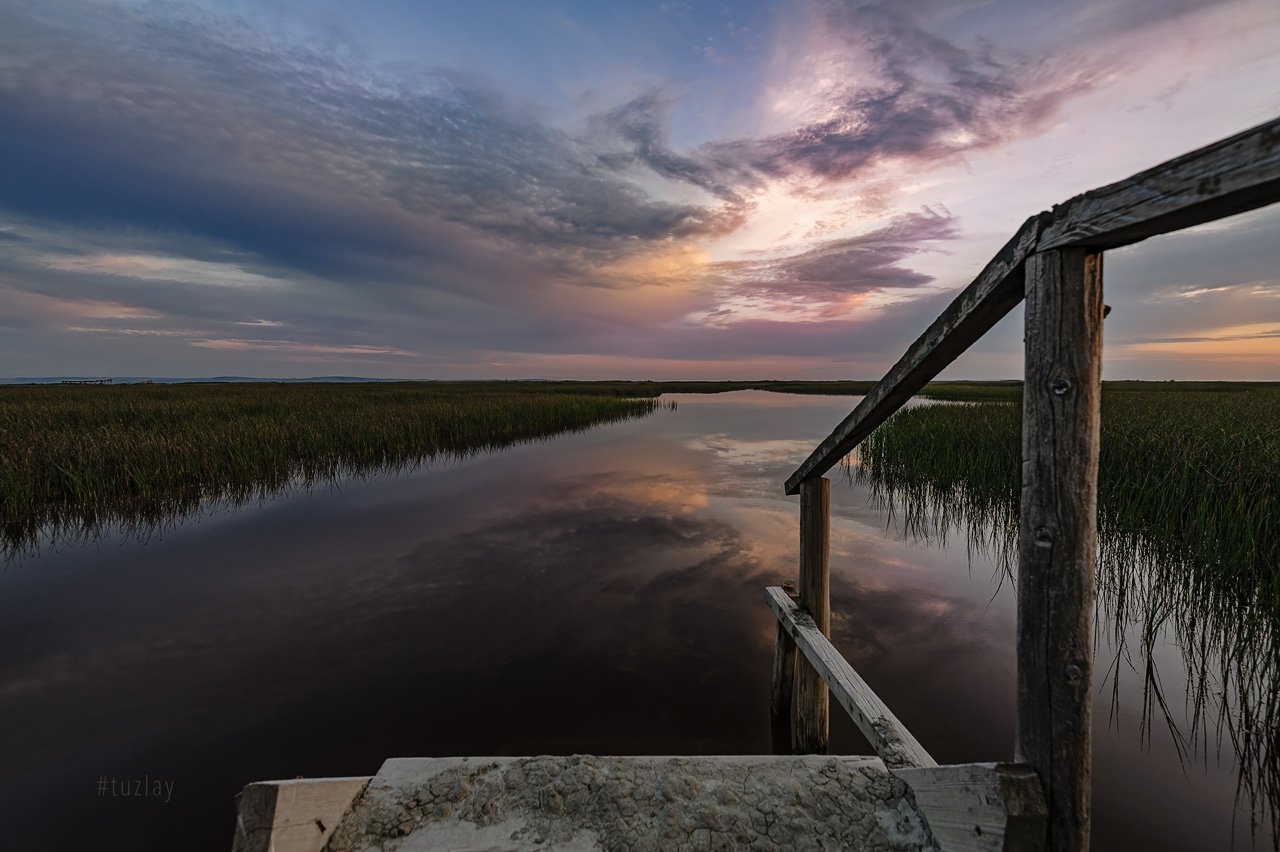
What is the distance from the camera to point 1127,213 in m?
1.43

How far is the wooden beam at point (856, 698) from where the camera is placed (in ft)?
8.08

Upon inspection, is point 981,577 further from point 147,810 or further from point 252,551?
point 252,551

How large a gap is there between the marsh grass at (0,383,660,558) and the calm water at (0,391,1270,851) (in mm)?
2132

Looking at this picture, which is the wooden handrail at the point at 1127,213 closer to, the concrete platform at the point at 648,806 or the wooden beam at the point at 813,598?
the concrete platform at the point at 648,806

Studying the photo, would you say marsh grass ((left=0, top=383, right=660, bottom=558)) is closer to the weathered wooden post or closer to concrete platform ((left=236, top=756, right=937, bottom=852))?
concrete platform ((left=236, top=756, right=937, bottom=852))

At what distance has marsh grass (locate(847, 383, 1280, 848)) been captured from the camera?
3.94 metres

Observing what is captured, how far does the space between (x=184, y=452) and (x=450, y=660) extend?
38.8 feet

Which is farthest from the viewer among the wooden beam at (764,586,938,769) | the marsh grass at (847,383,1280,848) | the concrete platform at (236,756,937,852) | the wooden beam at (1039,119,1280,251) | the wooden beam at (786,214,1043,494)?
the marsh grass at (847,383,1280,848)

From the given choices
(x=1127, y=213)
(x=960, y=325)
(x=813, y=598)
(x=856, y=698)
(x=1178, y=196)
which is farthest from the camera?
(x=813, y=598)

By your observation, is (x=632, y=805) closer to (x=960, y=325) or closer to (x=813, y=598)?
(x=813, y=598)

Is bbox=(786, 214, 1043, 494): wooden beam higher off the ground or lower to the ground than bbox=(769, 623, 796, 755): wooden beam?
higher

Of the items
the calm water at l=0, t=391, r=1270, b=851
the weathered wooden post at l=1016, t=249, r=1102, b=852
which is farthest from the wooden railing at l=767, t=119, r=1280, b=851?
the calm water at l=0, t=391, r=1270, b=851

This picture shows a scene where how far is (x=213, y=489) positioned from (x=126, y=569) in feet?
17.2

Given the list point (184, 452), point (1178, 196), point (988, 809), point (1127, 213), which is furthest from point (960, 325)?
point (184, 452)
